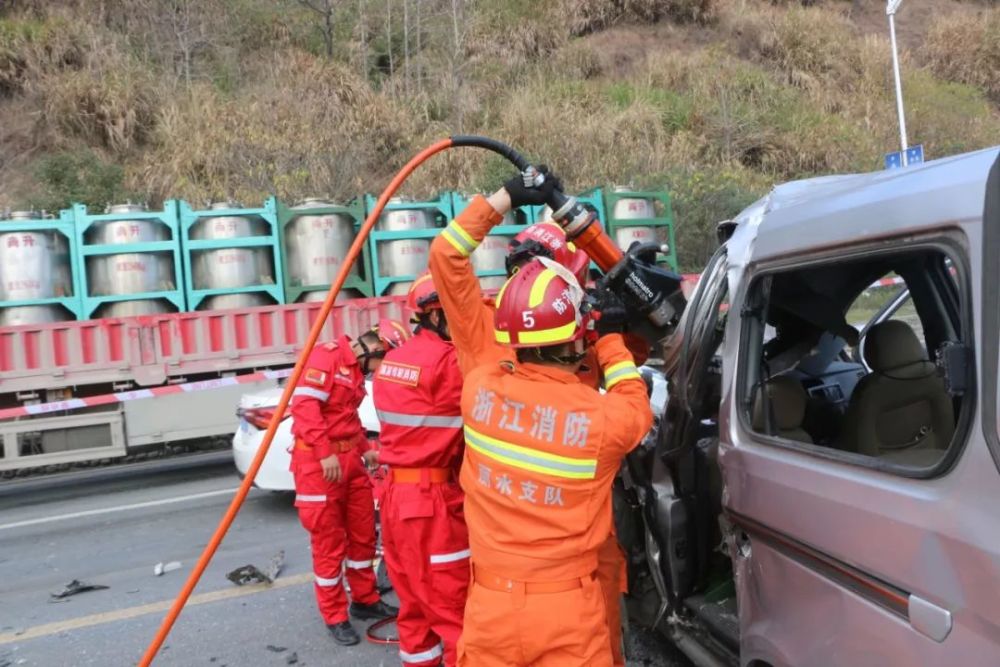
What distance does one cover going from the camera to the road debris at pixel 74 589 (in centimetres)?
485

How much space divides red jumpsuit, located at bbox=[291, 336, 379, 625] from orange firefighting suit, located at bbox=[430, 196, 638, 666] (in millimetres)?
1400

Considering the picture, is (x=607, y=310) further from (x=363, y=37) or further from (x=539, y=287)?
(x=363, y=37)

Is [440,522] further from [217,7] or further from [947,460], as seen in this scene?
[217,7]

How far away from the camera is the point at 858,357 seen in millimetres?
4016

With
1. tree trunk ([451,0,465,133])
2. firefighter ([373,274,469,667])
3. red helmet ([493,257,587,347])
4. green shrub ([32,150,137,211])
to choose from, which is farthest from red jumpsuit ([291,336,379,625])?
tree trunk ([451,0,465,133])

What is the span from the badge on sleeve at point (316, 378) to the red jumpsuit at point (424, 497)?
2.61 ft

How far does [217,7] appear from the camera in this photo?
21.0m

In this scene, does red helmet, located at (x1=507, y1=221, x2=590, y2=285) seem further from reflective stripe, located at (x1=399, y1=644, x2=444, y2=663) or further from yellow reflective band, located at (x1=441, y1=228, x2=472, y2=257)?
reflective stripe, located at (x1=399, y1=644, x2=444, y2=663)

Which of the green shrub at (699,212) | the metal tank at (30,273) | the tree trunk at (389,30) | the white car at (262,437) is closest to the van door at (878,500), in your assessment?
the white car at (262,437)

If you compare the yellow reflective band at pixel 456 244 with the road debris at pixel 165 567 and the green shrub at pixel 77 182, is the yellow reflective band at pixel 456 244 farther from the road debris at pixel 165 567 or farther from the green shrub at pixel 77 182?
the green shrub at pixel 77 182

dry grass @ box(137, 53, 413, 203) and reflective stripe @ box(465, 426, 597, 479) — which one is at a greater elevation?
dry grass @ box(137, 53, 413, 203)

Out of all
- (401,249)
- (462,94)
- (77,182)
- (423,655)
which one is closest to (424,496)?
(423,655)

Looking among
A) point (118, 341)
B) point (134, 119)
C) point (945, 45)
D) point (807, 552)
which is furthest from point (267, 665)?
point (945, 45)

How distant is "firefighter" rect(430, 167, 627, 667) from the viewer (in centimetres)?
268
